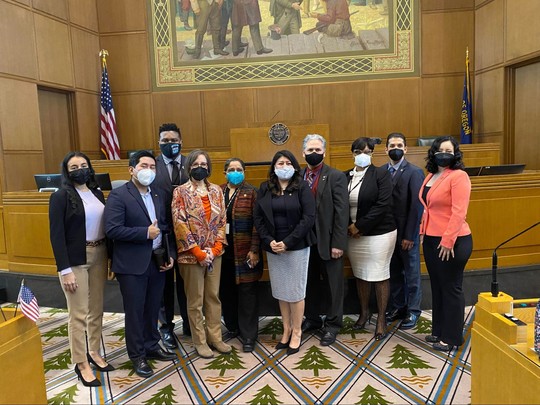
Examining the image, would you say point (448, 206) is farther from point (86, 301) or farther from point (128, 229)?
point (86, 301)

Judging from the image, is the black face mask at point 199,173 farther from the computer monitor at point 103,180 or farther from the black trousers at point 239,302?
the computer monitor at point 103,180

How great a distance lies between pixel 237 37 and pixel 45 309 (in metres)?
5.15

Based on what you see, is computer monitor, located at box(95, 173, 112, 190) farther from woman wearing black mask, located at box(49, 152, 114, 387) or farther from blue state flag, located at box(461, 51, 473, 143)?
blue state flag, located at box(461, 51, 473, 143)

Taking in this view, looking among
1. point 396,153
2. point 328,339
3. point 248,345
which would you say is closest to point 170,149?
point 248,345

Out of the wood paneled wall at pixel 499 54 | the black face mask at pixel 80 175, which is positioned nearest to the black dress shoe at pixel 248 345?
the black face mask at pixel 80 175

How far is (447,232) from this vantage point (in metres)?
2.74

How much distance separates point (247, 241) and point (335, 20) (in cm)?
525

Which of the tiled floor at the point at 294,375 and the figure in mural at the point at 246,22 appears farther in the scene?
the figure in mural at the point at 246,22

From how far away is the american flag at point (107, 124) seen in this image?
23.3 feet

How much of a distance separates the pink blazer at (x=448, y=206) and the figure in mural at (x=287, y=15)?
5079mm

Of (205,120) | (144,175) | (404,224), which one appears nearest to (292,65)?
(205,120)

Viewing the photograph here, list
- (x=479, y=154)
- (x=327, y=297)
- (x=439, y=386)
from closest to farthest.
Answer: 1. (x=439, y=386)
2. (x=327, y=297)
3. (x=479, y=154)

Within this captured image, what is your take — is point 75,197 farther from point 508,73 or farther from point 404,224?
point 508,73

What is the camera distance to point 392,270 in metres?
3.60
